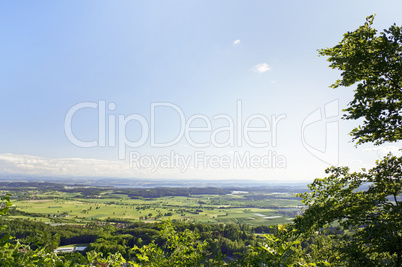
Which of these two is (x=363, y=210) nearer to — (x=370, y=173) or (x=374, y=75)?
(x=370, y=173)

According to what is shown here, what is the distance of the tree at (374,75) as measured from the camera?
8.19m

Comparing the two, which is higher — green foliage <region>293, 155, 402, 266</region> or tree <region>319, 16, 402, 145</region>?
tree <region>319, 16, 402, 145</region>

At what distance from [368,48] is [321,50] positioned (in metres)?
1.71

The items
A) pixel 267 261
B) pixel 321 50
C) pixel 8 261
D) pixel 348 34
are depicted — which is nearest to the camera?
pixel 8 261

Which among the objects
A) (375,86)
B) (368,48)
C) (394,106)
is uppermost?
(368,48)

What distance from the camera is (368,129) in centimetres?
834

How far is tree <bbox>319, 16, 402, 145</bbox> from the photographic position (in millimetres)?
8188

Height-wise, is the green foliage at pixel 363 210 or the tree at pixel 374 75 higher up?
the tree at pixel 374 75

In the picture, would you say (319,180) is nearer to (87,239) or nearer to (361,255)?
(361,255)

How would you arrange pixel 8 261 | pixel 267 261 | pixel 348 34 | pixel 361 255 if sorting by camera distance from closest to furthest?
pixel 8 261, pixel 267 261, pixel 361 255, pixel 348 34

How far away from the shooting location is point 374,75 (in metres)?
8.79

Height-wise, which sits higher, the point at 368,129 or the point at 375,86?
the point at 375,86

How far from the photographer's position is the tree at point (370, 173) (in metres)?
8.05

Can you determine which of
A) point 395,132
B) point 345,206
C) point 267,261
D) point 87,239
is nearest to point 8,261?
point 267,261
